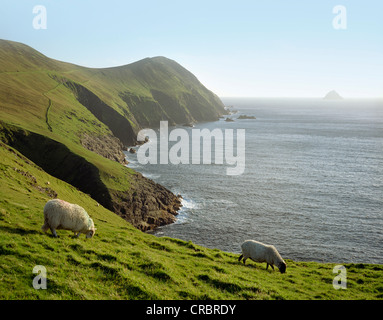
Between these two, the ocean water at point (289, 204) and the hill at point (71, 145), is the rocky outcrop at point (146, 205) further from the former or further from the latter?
the ocean water at point (289, 204)

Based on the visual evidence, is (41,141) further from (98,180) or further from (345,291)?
(345,291)

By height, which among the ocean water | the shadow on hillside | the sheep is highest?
the shadow on hillside

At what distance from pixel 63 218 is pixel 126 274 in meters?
7.06

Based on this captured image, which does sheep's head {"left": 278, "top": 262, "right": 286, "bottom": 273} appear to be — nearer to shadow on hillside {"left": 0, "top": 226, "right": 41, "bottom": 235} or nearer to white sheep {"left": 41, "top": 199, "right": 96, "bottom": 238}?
white sheep {"left": 41, "top": 199, "right": 96, "bottom": 238}

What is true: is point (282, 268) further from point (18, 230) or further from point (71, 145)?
point (71, 145)

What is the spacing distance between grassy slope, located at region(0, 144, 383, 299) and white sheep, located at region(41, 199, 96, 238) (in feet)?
2.47

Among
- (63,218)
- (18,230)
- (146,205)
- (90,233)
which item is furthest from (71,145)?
(18,230)

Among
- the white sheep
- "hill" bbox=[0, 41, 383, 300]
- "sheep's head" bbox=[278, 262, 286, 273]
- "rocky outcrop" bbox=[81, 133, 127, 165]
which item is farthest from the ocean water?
the white sheep

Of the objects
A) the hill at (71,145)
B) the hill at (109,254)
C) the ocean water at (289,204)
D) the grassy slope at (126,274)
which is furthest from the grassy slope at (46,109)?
the grassy slope at (126,274)

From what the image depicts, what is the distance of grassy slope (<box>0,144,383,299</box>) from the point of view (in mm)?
13891

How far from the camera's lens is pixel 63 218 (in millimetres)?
20016
